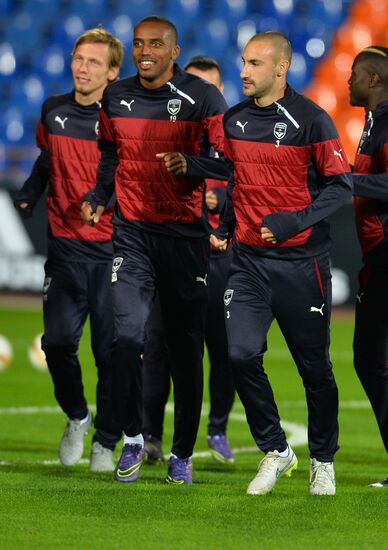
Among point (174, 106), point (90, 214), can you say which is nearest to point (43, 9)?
point (90, 214)

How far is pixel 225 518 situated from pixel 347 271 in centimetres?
1061

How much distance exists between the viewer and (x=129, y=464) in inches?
226

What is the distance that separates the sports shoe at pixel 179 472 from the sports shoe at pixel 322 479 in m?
0.62

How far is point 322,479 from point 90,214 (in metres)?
1.67

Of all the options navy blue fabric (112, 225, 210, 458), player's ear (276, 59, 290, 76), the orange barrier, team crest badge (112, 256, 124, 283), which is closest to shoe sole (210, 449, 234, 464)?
navy blue fabric (112, 225, 210, 458)

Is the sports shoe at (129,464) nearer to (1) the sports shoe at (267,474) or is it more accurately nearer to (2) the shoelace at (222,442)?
(1) the sports shoe at (267,474)

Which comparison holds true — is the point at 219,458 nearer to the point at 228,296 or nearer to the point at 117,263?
the point at 117,263

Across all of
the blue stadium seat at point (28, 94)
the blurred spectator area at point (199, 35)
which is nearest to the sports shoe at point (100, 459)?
the blurred spectator area at point (199, 35)

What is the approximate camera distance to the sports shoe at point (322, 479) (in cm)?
541

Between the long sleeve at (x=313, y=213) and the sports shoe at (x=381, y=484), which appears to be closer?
the long sleeve at (x=313, y=213)

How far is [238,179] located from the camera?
5453 mm

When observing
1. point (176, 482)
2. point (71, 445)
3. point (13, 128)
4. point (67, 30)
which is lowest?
point (13, 128)

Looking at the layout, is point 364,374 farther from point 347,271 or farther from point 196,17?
point 196,17

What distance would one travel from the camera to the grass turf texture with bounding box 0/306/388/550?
14.4 ft
